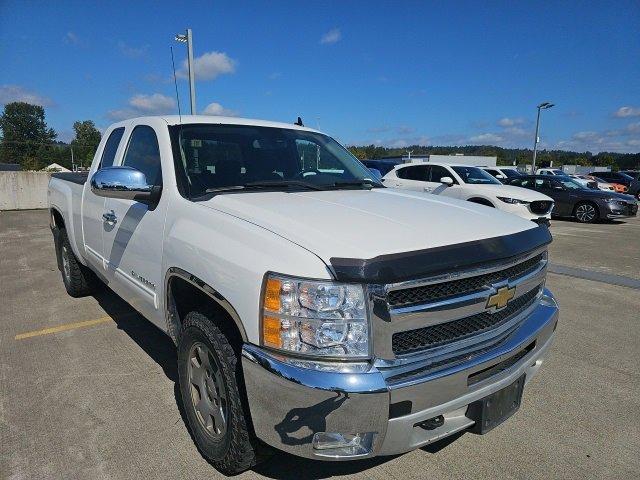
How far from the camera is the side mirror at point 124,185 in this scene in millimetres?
2748

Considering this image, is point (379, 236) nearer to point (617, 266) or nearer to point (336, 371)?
point (336, 371)

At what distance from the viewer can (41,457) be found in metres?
2.47

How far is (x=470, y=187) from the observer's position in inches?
414

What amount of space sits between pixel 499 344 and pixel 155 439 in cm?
201

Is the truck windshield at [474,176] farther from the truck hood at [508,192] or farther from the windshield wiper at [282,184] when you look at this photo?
the windshield wiper at [282,184]

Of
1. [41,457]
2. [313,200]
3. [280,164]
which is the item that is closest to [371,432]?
[313,200]

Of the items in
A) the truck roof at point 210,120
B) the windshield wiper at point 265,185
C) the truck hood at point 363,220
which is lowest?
the truck hood at point 363,220

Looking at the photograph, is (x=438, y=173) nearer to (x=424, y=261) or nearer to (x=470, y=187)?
(x=470, y=187)

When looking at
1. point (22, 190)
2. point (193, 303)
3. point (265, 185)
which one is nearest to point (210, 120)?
point (265, 185)

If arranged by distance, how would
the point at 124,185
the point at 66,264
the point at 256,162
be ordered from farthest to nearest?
the point at 66,264, the point at 256,162, the point at 124,185

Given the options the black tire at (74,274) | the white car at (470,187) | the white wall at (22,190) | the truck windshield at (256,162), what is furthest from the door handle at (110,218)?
the white wall at (22,190)

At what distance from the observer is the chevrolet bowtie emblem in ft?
6.82

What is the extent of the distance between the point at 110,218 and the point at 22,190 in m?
15.3

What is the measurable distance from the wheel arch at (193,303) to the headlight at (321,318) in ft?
0.82
